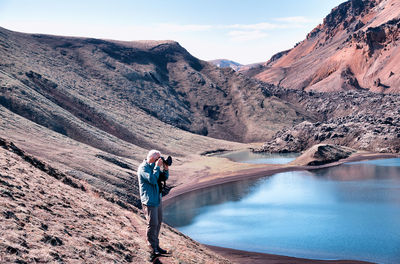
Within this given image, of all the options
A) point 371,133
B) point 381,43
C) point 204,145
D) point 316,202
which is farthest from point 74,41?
point 381,43

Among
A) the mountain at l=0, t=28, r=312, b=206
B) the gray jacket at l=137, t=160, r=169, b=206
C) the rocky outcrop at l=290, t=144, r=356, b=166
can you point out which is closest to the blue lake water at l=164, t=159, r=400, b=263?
the rocky outcrop at l=290, t=144, r=356, b=166

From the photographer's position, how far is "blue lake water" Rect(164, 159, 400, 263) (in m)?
26.6

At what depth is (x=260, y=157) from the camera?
80500 millimetres

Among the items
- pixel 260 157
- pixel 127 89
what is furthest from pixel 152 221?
pixel 127 89

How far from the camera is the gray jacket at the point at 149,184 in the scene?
11.0 metres

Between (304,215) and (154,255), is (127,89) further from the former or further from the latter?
(154,255)

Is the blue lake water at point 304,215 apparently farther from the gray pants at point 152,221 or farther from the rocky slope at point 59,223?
the gray pants at point 152,221

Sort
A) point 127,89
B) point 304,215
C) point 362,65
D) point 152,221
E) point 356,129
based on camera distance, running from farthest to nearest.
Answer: point 362,65
point 127,89
point 356,129
point 304,215
point 152,221

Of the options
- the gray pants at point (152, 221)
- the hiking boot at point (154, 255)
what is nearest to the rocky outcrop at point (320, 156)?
the hiking boot at point (154, 255)

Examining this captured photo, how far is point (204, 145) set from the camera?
9338cm

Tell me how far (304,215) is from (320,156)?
111 feet

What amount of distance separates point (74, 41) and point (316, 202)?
105743 millimetres

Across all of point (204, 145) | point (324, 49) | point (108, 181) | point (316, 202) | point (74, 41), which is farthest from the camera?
point (324, 49)

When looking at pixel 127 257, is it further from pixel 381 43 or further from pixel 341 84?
pixel 381 43
